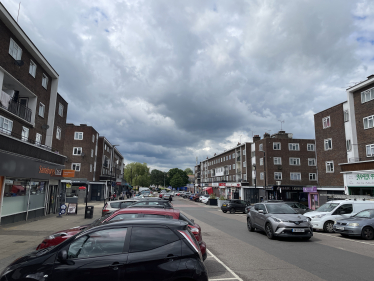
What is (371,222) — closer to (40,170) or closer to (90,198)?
(40,170)

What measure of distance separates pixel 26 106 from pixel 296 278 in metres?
21.2

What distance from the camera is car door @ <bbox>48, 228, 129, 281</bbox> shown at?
13.2 ft

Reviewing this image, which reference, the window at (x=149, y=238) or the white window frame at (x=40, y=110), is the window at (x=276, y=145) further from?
the window at (x=149, y=238)

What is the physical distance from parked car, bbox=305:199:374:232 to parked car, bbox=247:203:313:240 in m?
3.91

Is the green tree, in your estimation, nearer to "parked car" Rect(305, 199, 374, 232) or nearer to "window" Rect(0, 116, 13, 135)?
"window" Rect(0, 116, 13, 135)

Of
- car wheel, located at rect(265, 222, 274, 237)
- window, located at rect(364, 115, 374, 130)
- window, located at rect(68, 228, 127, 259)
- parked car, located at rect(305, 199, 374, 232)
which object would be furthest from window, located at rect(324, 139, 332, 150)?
window, located at rect(68, 228, 127, 259)

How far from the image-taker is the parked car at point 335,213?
1542cm

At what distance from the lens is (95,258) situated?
4199 mm

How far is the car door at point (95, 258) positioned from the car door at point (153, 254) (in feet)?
0.48

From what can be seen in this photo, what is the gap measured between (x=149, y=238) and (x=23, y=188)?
634 inches

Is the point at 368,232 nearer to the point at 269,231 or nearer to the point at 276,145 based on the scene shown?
the point at 269,231

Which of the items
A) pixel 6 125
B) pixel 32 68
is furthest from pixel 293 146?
pixel 6 125

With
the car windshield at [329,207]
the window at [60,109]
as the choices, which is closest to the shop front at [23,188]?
the window at [60,109]

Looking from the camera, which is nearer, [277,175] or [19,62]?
[19,62]
